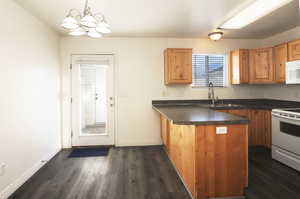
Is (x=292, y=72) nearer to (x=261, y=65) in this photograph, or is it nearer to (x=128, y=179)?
(x=261, y=65)

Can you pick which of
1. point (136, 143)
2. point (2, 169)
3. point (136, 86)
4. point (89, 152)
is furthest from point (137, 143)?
point (2, 169)

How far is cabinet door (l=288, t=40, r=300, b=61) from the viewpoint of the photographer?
3123mm

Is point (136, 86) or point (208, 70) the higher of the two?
point (208, 70)

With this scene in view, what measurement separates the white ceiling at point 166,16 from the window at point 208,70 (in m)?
0.61

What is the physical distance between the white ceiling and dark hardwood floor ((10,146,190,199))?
256 centimetres

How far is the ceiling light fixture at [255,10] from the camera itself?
7.89 feet

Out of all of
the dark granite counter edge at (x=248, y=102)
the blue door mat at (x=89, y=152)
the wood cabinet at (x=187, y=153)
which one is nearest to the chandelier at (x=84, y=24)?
the wood cabinet at (x=187, y=153)

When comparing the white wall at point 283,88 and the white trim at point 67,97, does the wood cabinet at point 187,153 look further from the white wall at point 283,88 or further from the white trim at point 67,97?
the white wall at point 283,88

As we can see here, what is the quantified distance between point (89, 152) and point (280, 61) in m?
4.37

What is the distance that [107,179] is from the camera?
2562mm

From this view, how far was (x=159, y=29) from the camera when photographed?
358cm

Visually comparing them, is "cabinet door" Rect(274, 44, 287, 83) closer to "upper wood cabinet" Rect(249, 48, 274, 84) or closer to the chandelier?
"upper wood cabinet" Rect(249, 48, 274, 84)

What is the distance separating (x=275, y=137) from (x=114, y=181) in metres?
2.84

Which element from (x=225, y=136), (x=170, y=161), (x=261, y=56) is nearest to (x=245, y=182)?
(x=225, y=136)
